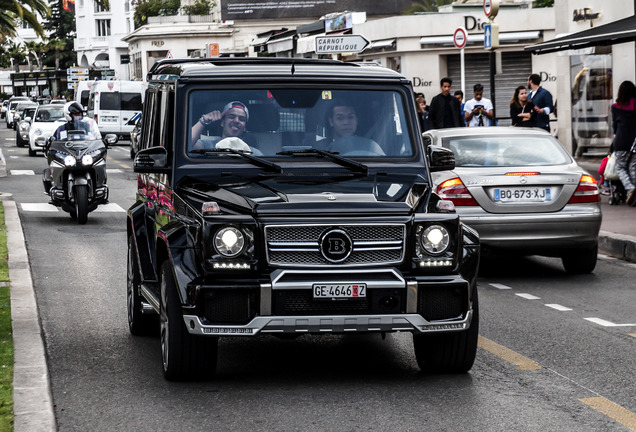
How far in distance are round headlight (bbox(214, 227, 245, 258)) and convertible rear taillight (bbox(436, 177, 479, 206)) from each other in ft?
17.4

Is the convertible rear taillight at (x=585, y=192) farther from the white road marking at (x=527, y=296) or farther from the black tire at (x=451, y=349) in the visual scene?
the black tire at (x=451, y=349)

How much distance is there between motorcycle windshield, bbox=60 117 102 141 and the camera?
60.2ft

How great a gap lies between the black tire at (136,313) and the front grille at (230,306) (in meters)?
2.22

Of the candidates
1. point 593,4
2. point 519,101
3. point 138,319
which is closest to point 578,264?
point 138,319

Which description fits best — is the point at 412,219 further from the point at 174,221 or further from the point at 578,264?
the point at 578,264

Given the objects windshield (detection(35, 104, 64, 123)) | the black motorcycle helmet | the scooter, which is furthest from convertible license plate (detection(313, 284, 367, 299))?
windshield (detection(35, 104, 64, 123))

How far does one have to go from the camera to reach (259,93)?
25.6 ft

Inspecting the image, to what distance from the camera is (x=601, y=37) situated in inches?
683

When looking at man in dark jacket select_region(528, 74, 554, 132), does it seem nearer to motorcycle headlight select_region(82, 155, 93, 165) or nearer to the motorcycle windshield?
the motorcycle windshield

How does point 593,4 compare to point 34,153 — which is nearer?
point 593,4

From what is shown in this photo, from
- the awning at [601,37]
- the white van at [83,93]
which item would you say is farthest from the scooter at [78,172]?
the white van at [83,93]

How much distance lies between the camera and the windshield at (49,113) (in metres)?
41.1

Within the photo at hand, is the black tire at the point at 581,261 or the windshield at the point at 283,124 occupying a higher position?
the windshield at the point at 283,124

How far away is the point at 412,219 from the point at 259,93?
1592mm
